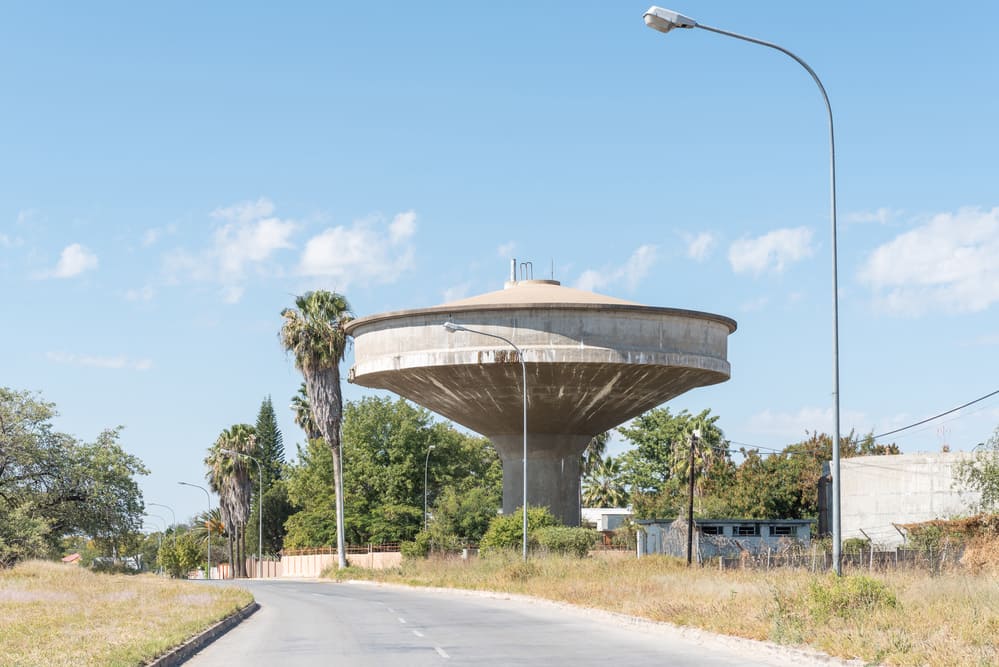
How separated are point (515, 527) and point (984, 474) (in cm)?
1922

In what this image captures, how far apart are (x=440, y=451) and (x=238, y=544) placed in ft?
63.5

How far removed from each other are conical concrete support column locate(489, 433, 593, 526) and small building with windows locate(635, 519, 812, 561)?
608 centimetres

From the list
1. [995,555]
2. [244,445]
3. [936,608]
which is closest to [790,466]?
[995,555]

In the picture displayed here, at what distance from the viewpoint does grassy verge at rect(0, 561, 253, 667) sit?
15.3 meters

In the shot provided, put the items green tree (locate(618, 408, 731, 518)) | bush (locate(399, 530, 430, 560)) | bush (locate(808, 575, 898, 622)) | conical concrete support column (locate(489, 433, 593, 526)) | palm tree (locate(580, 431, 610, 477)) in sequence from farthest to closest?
palm tree (locate(580, 431, 610, 477)) < green tree (locate(618, 408, 731, 518)) < bush (locate(399, 530, 430, 560)) < conical concrete support column (locate(489, 433, 593, 526)) < bush (locate(808, 575, 898, 622))

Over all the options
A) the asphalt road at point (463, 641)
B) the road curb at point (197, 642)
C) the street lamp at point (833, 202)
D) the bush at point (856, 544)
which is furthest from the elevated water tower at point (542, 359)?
the street lamp at point (833, 202)

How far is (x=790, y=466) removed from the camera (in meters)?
72.5

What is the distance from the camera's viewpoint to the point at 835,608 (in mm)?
17141

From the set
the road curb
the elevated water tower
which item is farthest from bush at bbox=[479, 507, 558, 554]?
the road curb

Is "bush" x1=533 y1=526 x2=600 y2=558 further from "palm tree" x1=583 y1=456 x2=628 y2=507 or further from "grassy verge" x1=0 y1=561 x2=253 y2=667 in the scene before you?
"palm tree" x1=583 y1=456 x2=628 y2=507

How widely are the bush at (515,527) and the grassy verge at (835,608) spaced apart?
16.0 meters

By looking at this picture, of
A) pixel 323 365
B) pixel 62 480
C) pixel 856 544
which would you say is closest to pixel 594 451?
pixel 323 365

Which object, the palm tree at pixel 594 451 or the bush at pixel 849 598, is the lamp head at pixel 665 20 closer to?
the bush at pixel 849 598

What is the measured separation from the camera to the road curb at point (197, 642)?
15.5 meters
